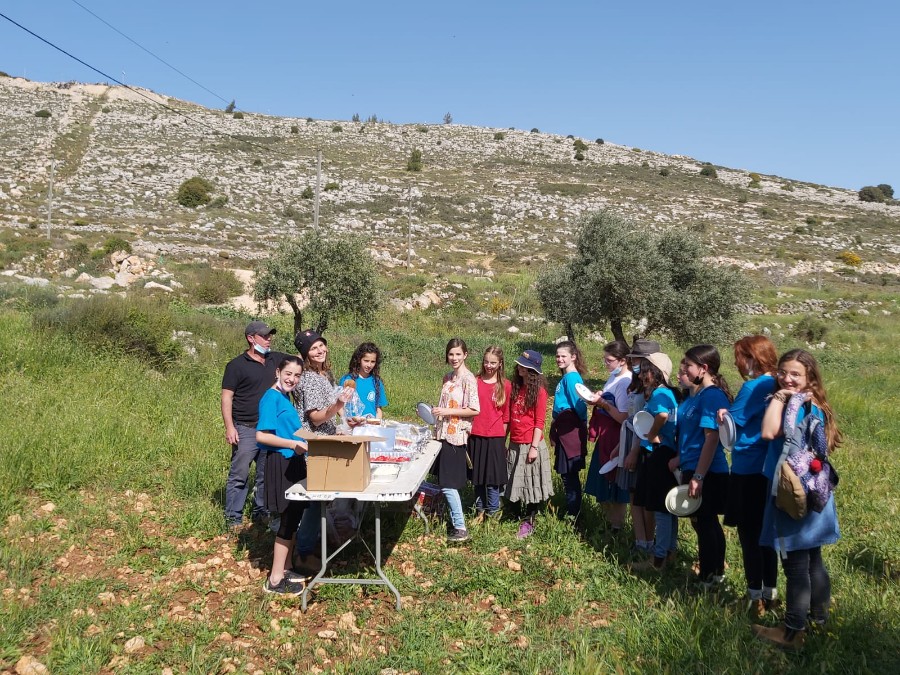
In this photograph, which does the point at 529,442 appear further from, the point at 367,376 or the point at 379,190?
the point at 379,190

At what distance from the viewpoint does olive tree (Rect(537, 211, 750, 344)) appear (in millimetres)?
16391

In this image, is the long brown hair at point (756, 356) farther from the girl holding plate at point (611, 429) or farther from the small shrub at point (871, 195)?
the small shrub at point (871, 195)

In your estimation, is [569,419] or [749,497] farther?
[569,419]

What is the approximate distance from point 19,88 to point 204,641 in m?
90.4

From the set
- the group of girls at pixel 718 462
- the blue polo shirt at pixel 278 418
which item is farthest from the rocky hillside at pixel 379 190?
the group of girls at pixel 718 462

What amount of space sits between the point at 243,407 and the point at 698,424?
4059 millimetres

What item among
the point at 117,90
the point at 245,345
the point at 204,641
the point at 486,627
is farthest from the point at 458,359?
the point at 117,90

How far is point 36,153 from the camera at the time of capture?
166 feet

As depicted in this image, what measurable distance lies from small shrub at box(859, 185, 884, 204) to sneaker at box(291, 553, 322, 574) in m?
86.9

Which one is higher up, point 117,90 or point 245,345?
point 117,90

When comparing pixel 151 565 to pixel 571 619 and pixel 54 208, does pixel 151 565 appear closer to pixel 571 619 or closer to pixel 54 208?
pixel 571 619

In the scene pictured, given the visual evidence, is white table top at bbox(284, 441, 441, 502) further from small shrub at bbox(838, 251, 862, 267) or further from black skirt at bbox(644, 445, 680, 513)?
small shrub at bbox(838, 251, 862, 267)

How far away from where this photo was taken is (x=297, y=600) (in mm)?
4605

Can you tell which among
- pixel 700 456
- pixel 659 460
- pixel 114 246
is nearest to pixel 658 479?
pixel 659 460
